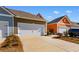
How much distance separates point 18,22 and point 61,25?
2.47 metres

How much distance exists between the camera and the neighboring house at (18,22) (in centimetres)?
965

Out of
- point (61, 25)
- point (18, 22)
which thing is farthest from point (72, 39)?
point (18, 22)

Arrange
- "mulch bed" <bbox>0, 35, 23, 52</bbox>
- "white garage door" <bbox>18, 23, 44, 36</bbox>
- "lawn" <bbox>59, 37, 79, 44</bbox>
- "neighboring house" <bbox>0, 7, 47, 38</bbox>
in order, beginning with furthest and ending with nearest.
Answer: "white garage door" <bbox>18, 23, 44, 36</bbox> → "lawn" <bbox>59, 37, 79, 44</bbox> → "neighboring house" <bbox>0, 7, 47, 38</bbox> → "mulch bed" <bbox>0, 35, 23, 52</bbox>

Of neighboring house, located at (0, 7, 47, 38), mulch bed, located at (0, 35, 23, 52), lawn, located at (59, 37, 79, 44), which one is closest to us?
mulch bed, located at (0, 35, 23, 52)

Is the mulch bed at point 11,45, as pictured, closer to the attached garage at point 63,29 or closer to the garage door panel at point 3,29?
the garage door panel at point 3,29

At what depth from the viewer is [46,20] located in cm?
997

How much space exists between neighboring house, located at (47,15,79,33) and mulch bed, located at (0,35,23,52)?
1.94m

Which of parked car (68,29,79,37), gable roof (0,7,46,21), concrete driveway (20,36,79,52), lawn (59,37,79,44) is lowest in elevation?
concrete driveway (20,36,79,52)

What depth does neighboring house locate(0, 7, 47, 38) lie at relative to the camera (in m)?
9.65

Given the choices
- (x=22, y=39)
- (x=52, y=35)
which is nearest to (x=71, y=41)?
(x=52, y=35)

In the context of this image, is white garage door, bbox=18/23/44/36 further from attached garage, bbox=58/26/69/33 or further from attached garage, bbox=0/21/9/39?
attached garage, bbox=58/26/69/33

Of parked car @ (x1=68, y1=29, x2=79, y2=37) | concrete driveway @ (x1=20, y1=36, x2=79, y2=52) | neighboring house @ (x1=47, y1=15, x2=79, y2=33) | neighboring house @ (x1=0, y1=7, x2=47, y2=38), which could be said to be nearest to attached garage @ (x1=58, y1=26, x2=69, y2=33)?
neighboring house @ (x1=47, y1=15, x2=79, y2=33)
